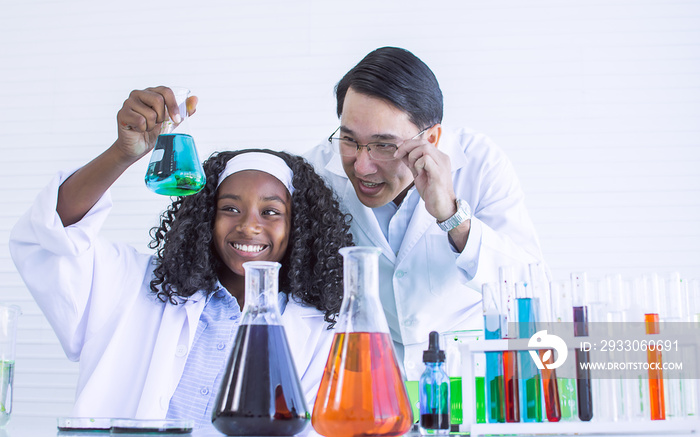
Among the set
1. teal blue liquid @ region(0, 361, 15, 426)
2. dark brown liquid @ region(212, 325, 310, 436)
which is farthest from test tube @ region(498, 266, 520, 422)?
teal blue liquid @ region(0, 361, 15, 426)

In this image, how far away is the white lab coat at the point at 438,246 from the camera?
192 cm

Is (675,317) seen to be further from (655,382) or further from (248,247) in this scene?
(248,247)

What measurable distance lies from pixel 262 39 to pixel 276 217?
159 cm

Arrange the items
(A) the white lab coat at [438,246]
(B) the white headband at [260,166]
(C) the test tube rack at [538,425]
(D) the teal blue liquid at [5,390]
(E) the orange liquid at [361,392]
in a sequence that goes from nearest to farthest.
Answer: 1. (E) the orange liquid at [361,392]
2. (C) the test tube rack at [538,425]
3. (D) the teal blue liquid at [5,390]
4. (B) the white headband at [260,166]
5. (A) the white lab coat at [438,246]

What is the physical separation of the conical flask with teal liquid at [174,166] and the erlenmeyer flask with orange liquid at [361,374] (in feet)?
1.50

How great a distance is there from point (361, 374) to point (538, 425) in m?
0.29

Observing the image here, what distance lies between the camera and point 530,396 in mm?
965

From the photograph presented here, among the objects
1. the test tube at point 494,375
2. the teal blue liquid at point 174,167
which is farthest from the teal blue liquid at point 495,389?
the teal blue liquid at point 174,167

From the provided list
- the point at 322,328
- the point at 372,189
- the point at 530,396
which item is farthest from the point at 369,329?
the point at 372,189

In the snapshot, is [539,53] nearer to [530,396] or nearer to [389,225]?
[389,225]

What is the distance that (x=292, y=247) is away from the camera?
1.80m

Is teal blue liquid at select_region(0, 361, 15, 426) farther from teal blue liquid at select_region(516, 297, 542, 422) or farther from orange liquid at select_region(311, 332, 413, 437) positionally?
teal blue liquid at select_region(516, 297, 542, 422)

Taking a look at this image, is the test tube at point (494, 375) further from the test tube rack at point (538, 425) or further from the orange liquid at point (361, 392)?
the orange liquid at point (361, 392)

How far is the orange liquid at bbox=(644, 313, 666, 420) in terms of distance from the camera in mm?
949
